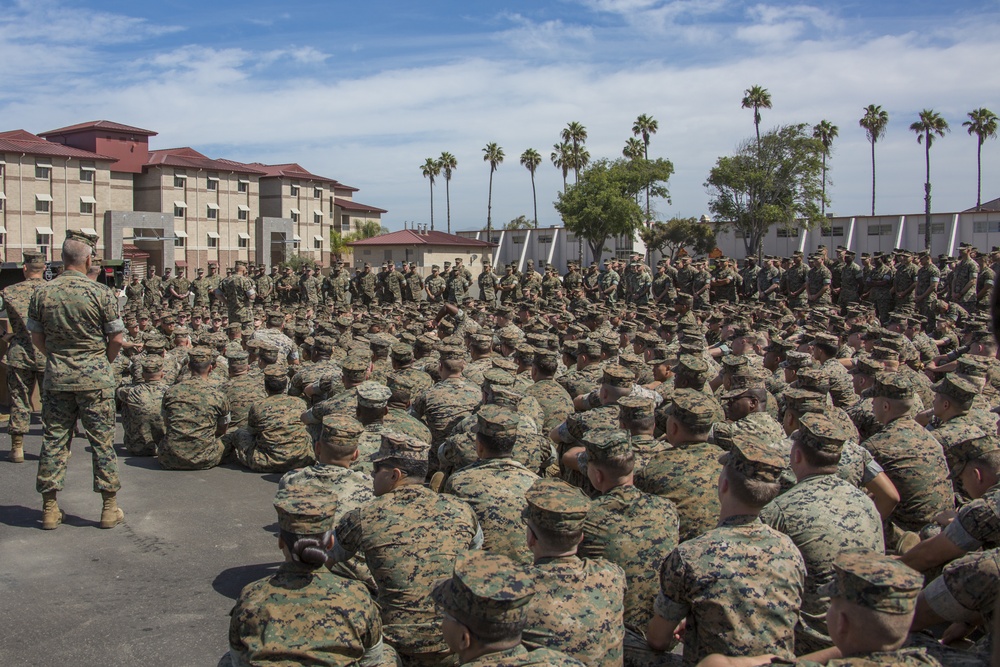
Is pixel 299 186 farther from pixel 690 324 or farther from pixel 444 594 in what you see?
pixel 444 594

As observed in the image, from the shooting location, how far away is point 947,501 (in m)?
5.36

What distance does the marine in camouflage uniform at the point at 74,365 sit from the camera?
249 inches

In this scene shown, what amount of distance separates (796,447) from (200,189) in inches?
2104

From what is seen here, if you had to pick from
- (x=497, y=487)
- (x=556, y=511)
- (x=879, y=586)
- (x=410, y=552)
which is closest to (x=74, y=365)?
(x=497, y=487)

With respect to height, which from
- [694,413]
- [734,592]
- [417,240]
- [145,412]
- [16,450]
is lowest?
[16,450]

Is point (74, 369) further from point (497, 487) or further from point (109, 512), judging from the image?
point (497, 487)

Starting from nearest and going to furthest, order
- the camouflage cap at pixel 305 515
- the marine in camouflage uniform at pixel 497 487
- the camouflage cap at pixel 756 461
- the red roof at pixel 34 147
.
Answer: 1. the camouflage cap at pixel 305 515
2. the camouflage cap at pixel 756 461
3. the marine in camouflage uniform at pixel 497 487
4. the red roof at pixel 34 147

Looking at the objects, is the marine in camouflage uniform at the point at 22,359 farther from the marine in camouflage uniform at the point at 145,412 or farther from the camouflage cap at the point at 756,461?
the camouflage cap at the point at 756,461

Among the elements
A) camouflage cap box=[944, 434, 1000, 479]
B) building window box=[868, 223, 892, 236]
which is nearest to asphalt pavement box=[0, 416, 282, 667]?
camouflage cap box=[944, 434, 1000, 479]

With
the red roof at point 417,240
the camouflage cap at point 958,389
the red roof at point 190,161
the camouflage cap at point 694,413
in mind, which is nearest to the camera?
the camouflage cap at point 694,413

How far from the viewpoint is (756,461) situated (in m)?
3.61

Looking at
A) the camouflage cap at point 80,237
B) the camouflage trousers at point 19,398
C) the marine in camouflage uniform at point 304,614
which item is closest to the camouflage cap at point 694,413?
the marine in camouflage uniform at point 304,614

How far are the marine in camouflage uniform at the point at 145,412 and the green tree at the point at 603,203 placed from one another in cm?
4756

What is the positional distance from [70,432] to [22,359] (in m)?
2.21
